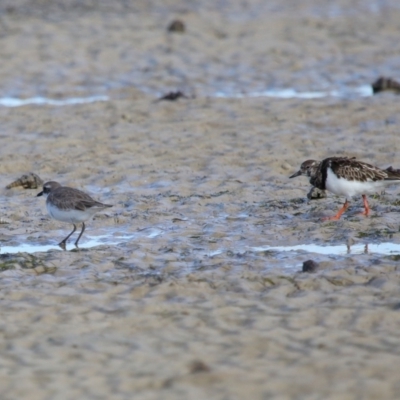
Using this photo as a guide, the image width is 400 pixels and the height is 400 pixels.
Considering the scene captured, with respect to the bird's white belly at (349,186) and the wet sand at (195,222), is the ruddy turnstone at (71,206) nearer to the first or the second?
the wet sand at (195,222)

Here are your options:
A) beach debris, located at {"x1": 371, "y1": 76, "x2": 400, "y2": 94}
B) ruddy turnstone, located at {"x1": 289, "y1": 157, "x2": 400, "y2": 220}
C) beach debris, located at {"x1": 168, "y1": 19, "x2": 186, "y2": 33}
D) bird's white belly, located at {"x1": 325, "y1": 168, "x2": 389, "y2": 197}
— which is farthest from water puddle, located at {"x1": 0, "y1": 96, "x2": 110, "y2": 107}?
bird's white belly, located at {"x1": 325, "y1": 168, "x2": 389, "y2": 197}

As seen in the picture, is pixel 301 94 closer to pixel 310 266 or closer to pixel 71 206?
pixel 71 206

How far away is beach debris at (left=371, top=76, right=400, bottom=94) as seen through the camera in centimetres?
1934

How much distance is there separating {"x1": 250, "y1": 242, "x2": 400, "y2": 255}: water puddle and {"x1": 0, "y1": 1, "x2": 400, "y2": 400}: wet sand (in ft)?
0.29

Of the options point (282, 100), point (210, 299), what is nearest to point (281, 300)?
point (210, 299)

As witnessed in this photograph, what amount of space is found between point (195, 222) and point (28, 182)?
9.78 ft

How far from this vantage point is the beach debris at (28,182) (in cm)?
1402

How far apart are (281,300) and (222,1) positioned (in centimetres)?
2239

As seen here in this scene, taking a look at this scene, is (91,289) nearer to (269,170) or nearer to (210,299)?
(210,299)

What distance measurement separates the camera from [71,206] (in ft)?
37.9

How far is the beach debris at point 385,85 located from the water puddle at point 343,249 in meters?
8.69

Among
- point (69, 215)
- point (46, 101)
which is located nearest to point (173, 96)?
point (46, 101)

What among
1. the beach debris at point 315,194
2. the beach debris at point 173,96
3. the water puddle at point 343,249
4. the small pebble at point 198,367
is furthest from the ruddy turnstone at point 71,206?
the beach debris at point 173,96

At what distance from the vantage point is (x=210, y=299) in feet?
30.7
